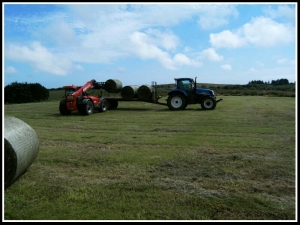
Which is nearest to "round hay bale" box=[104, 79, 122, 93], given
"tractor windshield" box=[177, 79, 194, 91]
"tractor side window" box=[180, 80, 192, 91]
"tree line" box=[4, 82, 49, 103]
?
"tractor windshield" box=[177, 79, 194, 91]

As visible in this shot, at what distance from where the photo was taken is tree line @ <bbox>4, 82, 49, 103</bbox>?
36213 mm

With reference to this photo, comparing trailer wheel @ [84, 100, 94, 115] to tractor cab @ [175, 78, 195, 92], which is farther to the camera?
tractor cab @ [175, 78, 195, 92]

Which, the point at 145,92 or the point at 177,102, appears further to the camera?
the point at 145,92

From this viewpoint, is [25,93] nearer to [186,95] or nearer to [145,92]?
[145,92]

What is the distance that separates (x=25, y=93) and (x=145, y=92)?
24045 mm

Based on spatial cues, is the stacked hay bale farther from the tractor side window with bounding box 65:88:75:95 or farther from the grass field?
the grass field

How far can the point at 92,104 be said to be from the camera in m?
16.4

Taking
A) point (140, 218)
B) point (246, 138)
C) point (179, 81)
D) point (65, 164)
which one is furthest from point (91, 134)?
point (179, 81)

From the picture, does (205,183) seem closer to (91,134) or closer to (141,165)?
(141,165)

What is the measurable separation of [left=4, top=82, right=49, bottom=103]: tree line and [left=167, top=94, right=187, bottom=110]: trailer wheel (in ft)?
79.1

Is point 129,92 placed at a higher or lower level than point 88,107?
higher

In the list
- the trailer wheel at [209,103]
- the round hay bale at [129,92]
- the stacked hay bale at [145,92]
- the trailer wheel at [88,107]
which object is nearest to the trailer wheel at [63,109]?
the trailer wheel at [88,107]

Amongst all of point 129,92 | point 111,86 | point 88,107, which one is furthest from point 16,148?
point 111,86

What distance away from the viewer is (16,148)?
4.82 meters
